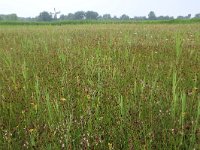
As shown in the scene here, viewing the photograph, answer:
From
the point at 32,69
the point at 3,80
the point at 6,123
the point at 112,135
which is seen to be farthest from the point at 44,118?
the point at 32,69

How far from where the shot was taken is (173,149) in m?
2.38

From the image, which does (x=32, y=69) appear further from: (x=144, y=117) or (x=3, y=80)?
(x=144, y=117)

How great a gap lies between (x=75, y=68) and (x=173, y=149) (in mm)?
2479

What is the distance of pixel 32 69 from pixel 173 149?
287 cm

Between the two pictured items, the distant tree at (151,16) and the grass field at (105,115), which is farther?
the distant tree at (151,16)

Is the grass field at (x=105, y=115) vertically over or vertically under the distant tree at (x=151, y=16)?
under

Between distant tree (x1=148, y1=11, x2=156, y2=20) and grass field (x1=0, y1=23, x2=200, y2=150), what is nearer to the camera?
grass field (x1=0, y1=23, x2=200, y2=150)

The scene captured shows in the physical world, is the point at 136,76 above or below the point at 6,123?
above

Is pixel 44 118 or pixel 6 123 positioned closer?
pixel 44 118

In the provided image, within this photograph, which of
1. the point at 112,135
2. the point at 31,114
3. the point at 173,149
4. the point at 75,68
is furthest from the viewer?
the point at 75,68

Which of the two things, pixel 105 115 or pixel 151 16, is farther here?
pixel 151 16

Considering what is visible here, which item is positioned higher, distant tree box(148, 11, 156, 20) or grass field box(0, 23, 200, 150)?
distant tree box(148, 11, 156, 20)

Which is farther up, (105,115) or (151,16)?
(151,16)

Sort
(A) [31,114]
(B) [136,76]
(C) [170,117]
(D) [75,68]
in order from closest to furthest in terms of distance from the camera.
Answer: (C) [170,117], (A) [31,114], (B) [136,76], (D) [75,68]
